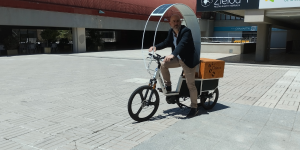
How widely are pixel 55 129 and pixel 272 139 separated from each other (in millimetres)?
3338

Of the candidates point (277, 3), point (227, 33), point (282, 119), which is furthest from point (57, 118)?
point (227, 33)

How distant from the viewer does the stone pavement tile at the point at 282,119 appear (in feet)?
14.4

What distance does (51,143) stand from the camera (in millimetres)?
3590

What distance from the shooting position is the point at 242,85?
8.11 meters

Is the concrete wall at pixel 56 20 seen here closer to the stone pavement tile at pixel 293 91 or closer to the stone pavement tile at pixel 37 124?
the stone pavement tile at pixel 37 124

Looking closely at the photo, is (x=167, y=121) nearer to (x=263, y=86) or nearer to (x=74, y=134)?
(x=74, y=134)

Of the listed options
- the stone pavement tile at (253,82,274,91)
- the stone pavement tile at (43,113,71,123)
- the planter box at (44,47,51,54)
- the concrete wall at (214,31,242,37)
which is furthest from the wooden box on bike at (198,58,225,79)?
the concrete wall at (214,31,242,37)

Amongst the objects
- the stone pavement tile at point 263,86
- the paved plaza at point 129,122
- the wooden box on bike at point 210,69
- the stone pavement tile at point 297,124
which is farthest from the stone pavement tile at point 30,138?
the stone pavement tile at point 263,86

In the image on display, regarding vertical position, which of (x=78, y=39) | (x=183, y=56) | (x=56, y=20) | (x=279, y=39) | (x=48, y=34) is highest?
(x=56, y=20)

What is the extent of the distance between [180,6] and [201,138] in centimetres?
267

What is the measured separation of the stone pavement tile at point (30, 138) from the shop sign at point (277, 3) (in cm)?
1276

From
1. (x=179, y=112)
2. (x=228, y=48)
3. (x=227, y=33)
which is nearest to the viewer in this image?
(x=179, y=112)

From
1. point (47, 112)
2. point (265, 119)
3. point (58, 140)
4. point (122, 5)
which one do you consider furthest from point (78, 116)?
point (122, 5)

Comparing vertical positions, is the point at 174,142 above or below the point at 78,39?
below
